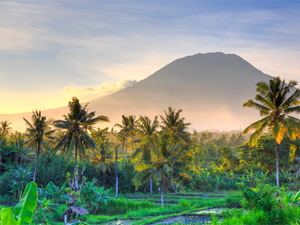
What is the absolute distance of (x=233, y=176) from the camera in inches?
1329

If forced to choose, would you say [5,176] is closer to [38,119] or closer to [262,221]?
[38,119]

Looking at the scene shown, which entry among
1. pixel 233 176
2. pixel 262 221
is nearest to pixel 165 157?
pixel 262 221

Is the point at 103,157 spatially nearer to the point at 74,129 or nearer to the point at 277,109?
the point at 74,129

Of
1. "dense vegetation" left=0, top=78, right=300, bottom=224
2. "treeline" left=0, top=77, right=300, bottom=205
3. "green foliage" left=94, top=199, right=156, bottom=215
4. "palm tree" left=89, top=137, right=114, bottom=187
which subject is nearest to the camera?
"dense vegetation" left=0, top=78, right=300, bottom=224

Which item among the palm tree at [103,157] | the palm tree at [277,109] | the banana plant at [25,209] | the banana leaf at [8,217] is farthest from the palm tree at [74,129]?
the banana leaf at [8,217]

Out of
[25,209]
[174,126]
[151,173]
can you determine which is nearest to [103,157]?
[174,126]

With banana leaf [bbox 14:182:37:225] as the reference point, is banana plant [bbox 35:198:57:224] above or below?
below

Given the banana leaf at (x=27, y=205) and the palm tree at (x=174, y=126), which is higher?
the palm tree at (x=174, y=126)

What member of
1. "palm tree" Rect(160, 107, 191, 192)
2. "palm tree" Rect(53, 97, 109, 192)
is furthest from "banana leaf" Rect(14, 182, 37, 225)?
"palm tree" Rect(160, 107, 191, 192)

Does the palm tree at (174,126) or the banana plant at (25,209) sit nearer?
the banana plant at (25,209)

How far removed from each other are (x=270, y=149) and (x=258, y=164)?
99.7 inches

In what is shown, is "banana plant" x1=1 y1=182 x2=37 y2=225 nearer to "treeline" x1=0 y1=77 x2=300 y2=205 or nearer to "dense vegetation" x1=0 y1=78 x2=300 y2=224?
"dense vegetation" x1=0 y1=78 x2=300 y2=224

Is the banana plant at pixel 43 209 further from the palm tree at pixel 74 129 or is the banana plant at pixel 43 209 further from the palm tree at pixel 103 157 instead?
the palm tree at pixel 103 157

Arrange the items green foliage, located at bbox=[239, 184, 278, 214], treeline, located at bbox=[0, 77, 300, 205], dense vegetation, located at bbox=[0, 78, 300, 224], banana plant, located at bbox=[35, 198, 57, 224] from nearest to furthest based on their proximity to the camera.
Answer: banana plant, located at bbox=[35, 198, 57, 224] → green foliage, located at bbox=[239, 184, 278, 214] → dense vegetation, located at bbox=[0, 78, 300, 224] → treeline, located at bbox=[0, 77, 300, 205]
